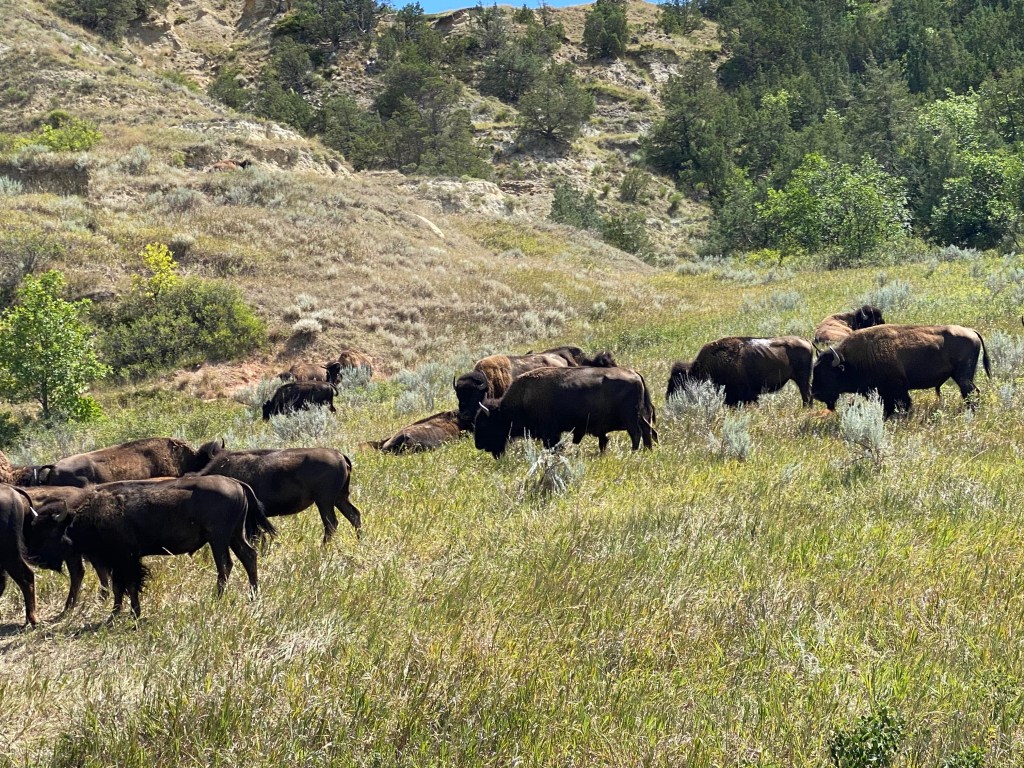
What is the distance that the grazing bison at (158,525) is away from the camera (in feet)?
19.4

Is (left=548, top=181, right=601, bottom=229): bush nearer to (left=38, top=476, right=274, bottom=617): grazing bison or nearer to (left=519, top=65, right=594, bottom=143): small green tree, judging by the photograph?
(left=519, top=65, right=594, bottom=143): small green tree

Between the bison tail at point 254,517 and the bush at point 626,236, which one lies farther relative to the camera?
the bush at point 626,236

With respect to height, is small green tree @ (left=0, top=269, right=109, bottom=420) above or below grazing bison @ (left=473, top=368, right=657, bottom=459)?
below

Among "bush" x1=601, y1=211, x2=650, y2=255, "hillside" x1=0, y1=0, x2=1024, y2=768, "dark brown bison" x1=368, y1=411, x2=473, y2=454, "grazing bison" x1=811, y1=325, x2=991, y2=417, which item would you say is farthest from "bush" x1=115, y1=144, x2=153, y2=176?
"grazing bison" x1=811, y1=325, x2=991, y2=417

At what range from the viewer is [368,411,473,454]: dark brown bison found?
1148 centimetres

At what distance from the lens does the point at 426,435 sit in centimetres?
1183

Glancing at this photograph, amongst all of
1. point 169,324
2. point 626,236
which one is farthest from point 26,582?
point 626,236

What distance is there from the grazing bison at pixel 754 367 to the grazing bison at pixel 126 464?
23.9ft

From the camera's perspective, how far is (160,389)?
21.7 meters

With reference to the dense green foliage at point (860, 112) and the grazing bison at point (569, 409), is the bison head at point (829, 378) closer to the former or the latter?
the grazing bison at point (569, 409)

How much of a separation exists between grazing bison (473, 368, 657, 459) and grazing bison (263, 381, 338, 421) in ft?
20.7

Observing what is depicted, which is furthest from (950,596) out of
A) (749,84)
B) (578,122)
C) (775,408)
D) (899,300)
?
(749,84)

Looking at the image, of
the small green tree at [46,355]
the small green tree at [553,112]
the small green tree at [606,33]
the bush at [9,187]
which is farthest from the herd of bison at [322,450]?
the small green tree at [606,33]

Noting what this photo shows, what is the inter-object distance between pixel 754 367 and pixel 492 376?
462 centimetres
